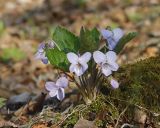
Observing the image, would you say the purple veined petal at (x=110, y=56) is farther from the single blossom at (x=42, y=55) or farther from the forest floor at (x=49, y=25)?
the forest floor at (x=49, y=25)

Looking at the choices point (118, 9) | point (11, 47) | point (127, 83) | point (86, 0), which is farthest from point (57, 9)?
point (127, 83)

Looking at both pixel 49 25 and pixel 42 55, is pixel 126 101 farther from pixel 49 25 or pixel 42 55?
pixel 49 25

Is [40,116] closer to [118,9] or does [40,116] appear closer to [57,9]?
[118,9]

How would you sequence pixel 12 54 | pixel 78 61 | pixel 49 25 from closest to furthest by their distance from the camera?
pixel 78 61 < pixel 12 54 < pixel 49 25

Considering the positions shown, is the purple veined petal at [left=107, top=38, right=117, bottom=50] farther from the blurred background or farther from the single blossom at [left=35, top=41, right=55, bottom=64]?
the blurred background

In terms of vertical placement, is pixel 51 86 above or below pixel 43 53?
below

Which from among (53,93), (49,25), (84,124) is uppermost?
(49,25)

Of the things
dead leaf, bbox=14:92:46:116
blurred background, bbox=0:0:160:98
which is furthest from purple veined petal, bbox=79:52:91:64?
blurred background, bbox=0:0:160:98

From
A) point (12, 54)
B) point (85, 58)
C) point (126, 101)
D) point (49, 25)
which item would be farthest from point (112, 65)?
point (49, 25)
